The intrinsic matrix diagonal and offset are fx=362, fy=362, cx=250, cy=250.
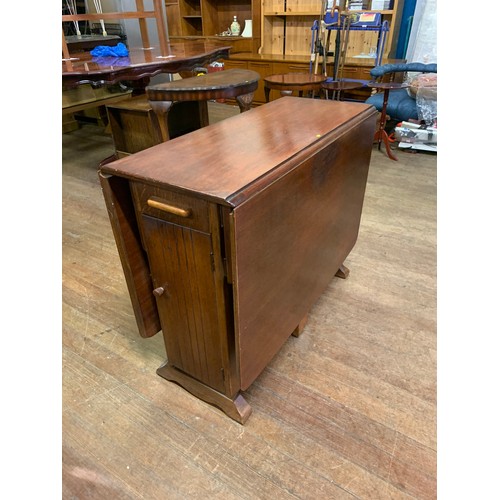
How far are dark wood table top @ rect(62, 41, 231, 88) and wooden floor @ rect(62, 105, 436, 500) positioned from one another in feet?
3.92

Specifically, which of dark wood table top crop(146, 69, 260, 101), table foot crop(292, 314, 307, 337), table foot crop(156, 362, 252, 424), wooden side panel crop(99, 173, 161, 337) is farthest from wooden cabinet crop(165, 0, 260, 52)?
table foot crop(156, 362, 252, 424)

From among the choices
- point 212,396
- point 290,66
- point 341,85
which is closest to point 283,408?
point 212,396

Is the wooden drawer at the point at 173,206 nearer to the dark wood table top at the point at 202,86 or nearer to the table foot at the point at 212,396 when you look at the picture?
the table foot at the point at 212,396

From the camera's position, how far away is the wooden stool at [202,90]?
1869 mm

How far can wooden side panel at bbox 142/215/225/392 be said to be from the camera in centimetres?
92

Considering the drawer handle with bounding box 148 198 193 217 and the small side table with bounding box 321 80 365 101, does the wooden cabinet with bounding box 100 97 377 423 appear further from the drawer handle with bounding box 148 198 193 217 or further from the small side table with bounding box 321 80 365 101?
the small side table with bounding box 321 80 365 101

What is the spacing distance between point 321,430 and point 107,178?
99cm

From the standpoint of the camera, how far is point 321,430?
1.15 metres

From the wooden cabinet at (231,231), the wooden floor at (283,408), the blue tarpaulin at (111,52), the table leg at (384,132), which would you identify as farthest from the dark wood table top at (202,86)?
the table leg at (384,132)

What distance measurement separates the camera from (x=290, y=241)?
109 cm

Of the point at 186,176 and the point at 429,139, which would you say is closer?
the point at 186,176

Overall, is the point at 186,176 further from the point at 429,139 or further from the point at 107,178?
the point at 429,139

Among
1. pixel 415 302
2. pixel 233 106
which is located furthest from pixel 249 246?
pixel 233 106

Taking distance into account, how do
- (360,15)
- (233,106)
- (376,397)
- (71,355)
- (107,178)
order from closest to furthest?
1. (107,178)
2. (376,397)
3. (71,355)
4. (360,15)
5. (233,106)
